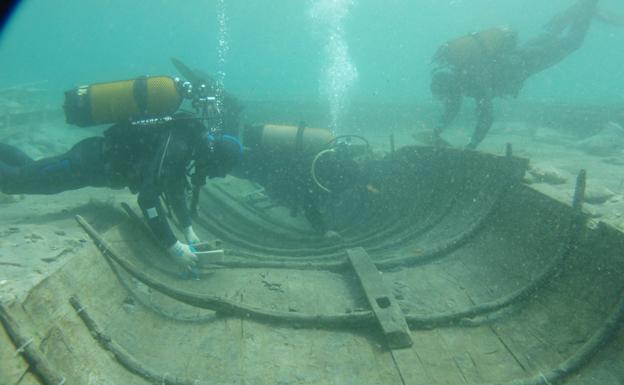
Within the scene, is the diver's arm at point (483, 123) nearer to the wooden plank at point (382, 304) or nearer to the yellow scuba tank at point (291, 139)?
the yellow scuba tank at point (291, 139)

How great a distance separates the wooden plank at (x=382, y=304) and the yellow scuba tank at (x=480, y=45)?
6816 mm

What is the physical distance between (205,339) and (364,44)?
19199 cm

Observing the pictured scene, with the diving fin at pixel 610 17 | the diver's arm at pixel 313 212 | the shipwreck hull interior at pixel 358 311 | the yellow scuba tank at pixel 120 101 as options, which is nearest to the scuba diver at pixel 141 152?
the yellow scuba tank at pixel 120 101

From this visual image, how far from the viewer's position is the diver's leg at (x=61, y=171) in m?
4.26

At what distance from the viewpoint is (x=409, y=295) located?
3609 mm

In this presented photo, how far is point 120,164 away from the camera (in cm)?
424

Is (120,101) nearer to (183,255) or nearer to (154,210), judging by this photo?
(154,210)

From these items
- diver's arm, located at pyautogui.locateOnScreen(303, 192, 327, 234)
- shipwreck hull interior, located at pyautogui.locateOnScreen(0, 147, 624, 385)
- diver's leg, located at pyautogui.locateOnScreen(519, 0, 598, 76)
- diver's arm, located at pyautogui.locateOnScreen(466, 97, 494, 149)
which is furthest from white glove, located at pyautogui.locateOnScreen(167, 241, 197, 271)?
diver's leg, located at pyautogui.locateOnScreen(519, 0, 598, 76)

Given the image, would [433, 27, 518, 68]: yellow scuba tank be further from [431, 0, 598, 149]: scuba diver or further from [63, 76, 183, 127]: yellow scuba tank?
[63, 76, 183, 127]: yellow scuba tank

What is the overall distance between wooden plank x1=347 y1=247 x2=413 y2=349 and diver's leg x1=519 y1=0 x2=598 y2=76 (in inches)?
326

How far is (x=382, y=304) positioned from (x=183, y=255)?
222 centimetres

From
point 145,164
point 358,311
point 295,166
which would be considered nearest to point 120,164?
point 145,164

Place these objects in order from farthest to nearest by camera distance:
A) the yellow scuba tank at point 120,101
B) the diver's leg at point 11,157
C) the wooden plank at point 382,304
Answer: the diver's leg at point 11,157 → the yellow scuba tank at point 120,101 → the wooden plank at point 382,304

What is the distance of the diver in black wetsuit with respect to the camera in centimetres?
397
